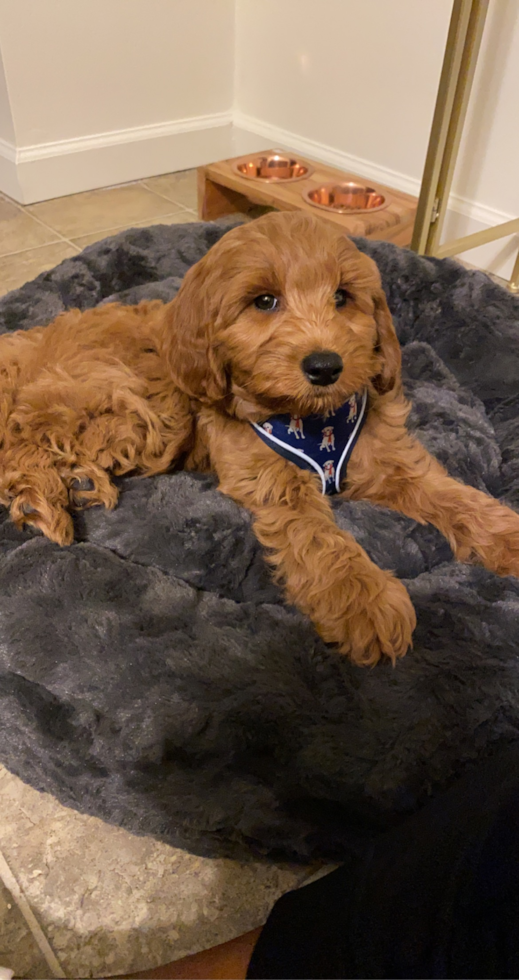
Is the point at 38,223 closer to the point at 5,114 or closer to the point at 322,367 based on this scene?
the point at 5,114

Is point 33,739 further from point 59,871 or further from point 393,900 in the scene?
point 393,900

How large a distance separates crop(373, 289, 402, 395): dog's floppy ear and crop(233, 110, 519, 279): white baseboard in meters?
2.18

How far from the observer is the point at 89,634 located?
5.14ft

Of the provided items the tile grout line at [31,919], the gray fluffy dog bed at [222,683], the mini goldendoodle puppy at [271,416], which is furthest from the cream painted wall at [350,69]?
the tile grout line at [31,919]

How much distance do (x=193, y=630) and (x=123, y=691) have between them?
200 millimetres

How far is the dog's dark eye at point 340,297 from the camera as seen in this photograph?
170cm

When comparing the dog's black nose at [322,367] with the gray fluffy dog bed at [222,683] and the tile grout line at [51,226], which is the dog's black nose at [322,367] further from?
the tile grout line at [51,226]

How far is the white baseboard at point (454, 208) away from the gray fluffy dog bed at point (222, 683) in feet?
7.98

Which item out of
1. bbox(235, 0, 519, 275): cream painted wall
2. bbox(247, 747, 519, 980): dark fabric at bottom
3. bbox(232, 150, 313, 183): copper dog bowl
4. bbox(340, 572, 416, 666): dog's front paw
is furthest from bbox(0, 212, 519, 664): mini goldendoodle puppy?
bbox(232, 150, 313, 183): copper dog bowl

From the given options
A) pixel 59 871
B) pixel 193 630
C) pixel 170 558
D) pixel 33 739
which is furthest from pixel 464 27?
pixel 59 871

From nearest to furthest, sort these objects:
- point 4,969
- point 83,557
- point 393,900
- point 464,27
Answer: point 393,900, point 4,969, point 83,557, point 464,27

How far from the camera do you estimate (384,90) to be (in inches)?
152

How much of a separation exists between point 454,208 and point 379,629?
2964 mm

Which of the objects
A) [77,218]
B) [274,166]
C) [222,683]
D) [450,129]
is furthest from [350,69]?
[222,683]
